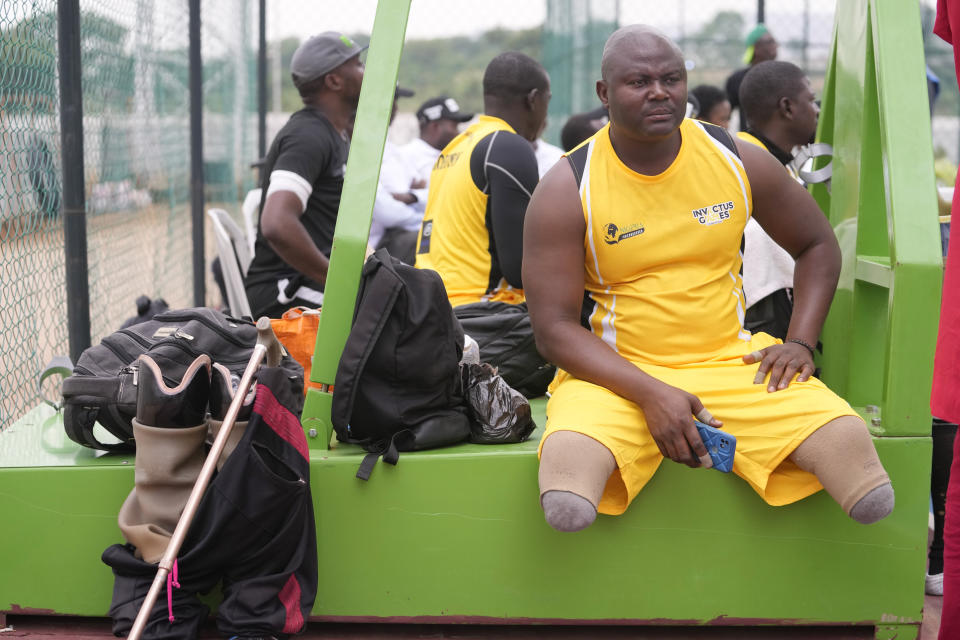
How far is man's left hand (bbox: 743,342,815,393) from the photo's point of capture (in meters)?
2.85

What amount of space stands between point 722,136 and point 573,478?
117 centimetres

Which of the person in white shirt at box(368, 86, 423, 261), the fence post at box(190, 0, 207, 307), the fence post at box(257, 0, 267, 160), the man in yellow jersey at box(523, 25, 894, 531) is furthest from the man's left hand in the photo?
the fence post at box(257, 0, 267, 160)

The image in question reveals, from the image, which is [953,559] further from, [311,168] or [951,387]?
[311,168]

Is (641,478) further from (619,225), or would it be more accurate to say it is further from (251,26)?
(251,26)

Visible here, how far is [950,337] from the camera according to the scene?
2.58 meters

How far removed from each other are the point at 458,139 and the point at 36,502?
2.22 meters

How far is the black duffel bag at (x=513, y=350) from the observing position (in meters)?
3.63

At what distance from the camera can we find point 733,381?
2.88 meters

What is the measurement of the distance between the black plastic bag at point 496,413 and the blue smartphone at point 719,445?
55 centimetres

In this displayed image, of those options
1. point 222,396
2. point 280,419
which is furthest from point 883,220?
point 222,396

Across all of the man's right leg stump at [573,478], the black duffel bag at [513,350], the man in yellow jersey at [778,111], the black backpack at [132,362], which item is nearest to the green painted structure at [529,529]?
the black backpack at [132,362]

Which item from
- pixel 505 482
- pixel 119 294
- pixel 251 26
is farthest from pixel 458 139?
pixel 251 26

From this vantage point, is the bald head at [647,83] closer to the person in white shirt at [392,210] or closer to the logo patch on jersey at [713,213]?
the logo patch on jersey at [713,213]

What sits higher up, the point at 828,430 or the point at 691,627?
the point at 828,430
